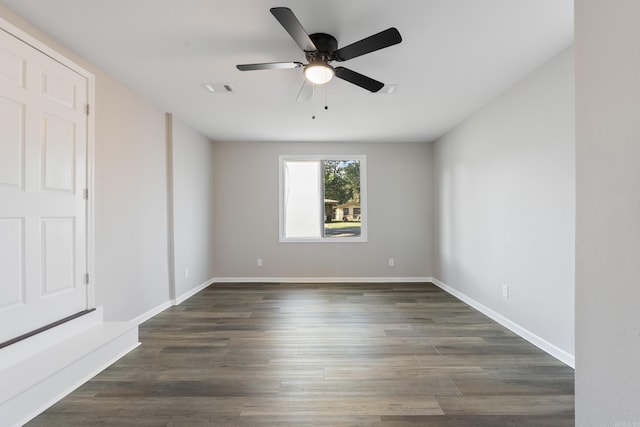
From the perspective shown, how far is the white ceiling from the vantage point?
75.4 inches

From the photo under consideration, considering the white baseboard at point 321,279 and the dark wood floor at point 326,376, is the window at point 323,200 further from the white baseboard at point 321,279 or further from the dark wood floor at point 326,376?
the dark wood floor at point 326,376

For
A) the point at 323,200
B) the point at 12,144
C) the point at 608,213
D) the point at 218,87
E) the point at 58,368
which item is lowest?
the point at 58,368

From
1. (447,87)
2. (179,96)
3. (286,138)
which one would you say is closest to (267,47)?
(179,96)

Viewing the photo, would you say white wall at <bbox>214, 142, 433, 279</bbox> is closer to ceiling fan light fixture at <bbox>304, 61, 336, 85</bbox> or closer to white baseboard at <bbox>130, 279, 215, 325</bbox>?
white baseboard at <bbox>130, 279, 215, 325</bbox>

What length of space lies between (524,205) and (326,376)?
232 centimetres

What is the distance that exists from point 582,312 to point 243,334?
2.64 m

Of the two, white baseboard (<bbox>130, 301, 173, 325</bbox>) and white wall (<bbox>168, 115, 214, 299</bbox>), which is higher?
white wall (<bbox>168, 115, 214, 299</bbox>)

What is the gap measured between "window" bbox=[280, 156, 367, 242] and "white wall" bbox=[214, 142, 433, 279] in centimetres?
19

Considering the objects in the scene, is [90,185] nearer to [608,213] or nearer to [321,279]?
[608,213]

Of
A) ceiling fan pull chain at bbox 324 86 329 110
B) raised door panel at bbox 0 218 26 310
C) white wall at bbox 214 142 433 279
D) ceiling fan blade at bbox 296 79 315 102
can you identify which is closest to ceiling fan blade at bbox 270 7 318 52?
ceiling fan blade at bbox 296 79 315 102

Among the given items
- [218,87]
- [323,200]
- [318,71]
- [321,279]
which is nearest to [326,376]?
[318,71]

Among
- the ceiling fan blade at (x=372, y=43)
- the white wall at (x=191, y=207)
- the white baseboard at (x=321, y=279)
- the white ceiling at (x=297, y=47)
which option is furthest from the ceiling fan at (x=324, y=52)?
the white baseboard at (x=321, y=279)

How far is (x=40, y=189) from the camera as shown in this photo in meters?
2.16

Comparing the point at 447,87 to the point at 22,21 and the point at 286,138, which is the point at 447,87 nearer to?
the point at 286,138
